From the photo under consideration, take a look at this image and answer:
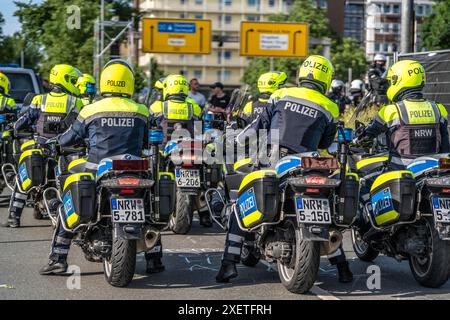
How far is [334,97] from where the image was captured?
18.8m

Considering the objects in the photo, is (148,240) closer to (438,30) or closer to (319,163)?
(319,163)

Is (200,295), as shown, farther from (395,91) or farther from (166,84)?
(166,84)

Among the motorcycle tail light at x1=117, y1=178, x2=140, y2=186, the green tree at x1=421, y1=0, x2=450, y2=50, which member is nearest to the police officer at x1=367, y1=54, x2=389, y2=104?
the motorcycle tail light at x1=117, y1=178, x2=140, y2=186

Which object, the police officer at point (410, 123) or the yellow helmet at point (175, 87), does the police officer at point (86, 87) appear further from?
the police officer at point (410, 123)

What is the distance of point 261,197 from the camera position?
24.9 ft

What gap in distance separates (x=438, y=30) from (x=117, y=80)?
22530 millimetres

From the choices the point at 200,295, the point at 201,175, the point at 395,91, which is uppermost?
the point at 395,91

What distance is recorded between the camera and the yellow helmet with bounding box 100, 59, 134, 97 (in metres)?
8.22

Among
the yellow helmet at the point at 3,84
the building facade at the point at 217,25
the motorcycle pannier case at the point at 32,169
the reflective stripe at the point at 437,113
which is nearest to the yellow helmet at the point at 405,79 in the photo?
the reflective stripe at the point at 437,113

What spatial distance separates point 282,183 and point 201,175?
4.00m

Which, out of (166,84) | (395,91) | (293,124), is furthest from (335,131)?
(166,84)

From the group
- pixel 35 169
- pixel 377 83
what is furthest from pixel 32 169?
pixel 377 83

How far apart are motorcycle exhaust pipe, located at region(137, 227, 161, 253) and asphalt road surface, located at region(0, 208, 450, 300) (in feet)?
1.12

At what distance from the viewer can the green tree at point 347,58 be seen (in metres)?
79.4
